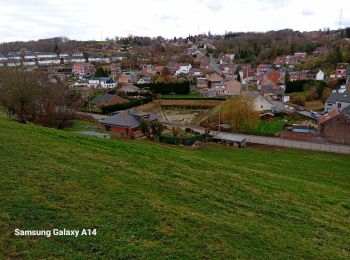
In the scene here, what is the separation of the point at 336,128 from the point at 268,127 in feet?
27.9

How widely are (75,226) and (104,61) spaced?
112 meters

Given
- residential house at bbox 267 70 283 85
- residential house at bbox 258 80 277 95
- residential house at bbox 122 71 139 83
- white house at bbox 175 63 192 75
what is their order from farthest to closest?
1. white house at bbox 175 63 192 75
2. residential house at bbox 122 71 139 83
3. residential house at bbox 267 70 283 85
4. residential house at bbox 258 80 277 95

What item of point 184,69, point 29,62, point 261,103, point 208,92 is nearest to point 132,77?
point 184,69

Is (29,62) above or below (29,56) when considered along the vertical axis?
below

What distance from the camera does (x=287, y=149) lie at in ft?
101

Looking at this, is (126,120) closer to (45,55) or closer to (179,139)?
(179,139)

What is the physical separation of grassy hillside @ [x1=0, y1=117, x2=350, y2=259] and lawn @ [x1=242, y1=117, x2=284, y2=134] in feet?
78.1

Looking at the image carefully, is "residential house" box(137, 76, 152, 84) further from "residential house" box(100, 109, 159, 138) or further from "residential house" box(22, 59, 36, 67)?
"residential house" box(22, 59, 36, 67)

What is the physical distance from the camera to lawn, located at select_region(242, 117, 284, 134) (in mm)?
37722

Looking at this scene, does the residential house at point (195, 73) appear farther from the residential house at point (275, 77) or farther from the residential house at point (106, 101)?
the residential house at point (106, 101)

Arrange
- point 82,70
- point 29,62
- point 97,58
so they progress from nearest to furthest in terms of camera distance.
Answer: point 82,70 < point 29,62 < point 97,58

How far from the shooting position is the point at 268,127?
133ft

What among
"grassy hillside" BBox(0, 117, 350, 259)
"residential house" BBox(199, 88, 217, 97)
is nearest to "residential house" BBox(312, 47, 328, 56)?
"residential house" BBox(199, 88, 217, 97)

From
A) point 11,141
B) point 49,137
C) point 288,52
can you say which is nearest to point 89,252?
point 11,141
